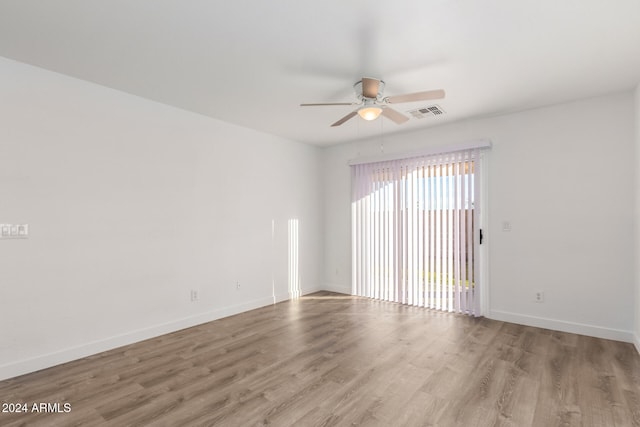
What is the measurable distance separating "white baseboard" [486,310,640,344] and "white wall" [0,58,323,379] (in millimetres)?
3271

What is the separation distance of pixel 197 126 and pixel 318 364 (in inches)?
122

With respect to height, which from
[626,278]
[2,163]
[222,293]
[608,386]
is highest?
[2,163]

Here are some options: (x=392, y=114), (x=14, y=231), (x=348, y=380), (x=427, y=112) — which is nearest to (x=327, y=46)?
(x=392, y=114)

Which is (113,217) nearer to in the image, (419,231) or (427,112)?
(427,112)

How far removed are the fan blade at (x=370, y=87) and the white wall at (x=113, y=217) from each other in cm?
225

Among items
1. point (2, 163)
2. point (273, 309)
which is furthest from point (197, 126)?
point (273, 309)

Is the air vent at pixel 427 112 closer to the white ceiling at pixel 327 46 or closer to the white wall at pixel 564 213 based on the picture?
the white ceiling at pixel 327 46

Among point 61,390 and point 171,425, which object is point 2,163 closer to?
point 61,390

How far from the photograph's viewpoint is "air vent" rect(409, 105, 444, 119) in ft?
12.8

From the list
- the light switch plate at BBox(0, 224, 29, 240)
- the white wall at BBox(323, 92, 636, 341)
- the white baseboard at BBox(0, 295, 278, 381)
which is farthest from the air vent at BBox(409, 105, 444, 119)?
the light switch plate at BBox(0, 224, 29, 240)

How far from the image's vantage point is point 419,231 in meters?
4.79

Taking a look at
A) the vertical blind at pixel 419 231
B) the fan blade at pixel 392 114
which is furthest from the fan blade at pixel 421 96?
the vertical blind at pixel 419 231

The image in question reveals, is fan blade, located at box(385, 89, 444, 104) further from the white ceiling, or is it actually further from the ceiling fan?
the white ceiling

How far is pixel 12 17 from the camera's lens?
2146 millimetres
